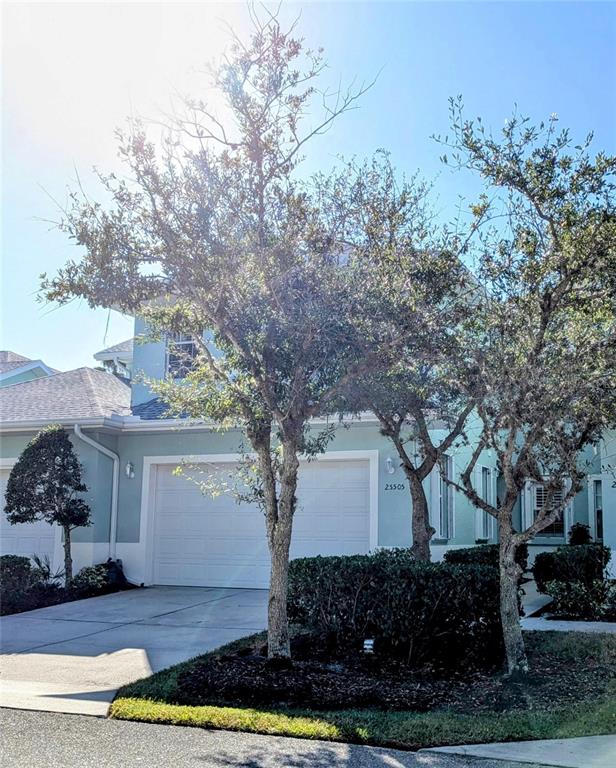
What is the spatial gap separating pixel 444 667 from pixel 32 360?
73.0ft

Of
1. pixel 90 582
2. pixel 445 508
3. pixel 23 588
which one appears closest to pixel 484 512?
pixel 445 508

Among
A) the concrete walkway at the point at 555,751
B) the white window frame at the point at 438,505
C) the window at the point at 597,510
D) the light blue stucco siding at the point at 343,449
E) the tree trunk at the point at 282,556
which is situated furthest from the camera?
the window at the point at 597,510

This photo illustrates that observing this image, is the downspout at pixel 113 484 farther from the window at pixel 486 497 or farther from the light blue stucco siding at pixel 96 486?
the window at pixel 486 497

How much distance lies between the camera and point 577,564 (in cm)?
1218

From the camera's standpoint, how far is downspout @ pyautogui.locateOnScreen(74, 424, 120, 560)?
14805mm

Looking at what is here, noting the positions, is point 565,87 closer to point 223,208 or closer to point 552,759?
point 223,208

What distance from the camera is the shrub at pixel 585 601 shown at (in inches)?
415

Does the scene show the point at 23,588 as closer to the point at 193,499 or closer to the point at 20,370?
the point at 193,499

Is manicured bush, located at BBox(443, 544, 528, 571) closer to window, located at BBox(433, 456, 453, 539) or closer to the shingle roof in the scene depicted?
window, located at BBox(433, 456, 453, 539)

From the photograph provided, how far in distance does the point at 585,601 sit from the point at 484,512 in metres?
6.85

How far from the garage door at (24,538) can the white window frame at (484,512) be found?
9.39 metres

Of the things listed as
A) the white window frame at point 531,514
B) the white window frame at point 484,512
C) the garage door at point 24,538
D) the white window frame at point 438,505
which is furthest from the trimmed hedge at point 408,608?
the white window frame at point 531,514

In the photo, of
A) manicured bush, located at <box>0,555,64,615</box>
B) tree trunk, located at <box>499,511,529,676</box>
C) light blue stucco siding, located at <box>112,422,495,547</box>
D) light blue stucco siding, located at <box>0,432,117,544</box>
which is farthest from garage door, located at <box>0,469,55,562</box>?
tree trunk, located at <box>499,511,529,676</box>

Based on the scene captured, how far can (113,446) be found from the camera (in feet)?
50.3
